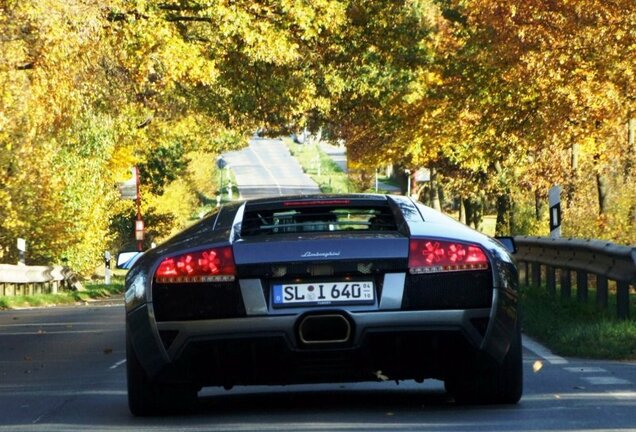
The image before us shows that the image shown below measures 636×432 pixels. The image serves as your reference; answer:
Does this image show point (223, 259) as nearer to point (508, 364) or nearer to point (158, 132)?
point (508, 364)

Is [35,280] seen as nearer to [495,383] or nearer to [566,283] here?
[566,283]

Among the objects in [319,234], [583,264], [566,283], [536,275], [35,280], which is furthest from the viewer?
[35,280]

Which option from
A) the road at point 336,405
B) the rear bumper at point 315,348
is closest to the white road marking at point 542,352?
the road at point 336,405

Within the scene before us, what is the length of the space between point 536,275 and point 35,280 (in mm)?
17888

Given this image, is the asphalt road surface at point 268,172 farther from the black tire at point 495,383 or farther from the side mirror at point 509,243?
the black tire at point 495,383

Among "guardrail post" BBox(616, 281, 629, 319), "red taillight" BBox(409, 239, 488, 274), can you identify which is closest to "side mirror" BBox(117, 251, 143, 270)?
"red taillight" BBox(409, 239, 488, 274)

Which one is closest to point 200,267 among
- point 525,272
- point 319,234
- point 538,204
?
point 319,234

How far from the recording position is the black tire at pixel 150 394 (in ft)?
30.0

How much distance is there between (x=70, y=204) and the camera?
44.9 m

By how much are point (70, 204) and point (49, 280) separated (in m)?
5.65

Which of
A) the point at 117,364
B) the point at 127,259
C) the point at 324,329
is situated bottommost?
the point at 117,364

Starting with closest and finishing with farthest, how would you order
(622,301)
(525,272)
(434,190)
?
(622,301)
(525,272)
(434,190)

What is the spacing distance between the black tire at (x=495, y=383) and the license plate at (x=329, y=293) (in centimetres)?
82

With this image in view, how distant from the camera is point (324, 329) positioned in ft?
28.1
